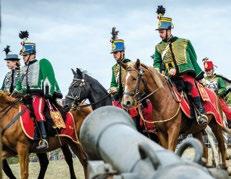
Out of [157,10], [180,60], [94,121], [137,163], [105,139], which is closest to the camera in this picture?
[137,163]

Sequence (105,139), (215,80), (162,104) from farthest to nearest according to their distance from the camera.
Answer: (215,80) → (162,104) → (105,139)

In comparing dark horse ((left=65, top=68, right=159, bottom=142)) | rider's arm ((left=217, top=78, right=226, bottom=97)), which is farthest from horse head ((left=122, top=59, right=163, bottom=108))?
rider's arm ((left=217, top=78, right=226, bottom=97))

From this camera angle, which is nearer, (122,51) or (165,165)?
(165,165)

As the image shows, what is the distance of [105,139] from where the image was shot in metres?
4.98

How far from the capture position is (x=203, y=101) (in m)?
12.8

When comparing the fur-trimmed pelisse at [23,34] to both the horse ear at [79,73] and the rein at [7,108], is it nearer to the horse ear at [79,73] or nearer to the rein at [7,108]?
the horse ear at [79,73]

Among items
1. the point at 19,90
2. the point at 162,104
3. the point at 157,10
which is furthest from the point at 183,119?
the point at 19,90

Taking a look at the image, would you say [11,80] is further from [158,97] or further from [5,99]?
[158,97]

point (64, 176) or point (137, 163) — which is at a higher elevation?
point (137, 163)

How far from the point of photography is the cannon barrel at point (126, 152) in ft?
12.0

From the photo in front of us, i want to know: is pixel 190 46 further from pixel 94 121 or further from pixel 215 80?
pixel 94 121

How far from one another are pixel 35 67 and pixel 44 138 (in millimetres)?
1745

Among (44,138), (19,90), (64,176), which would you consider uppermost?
(19,90)

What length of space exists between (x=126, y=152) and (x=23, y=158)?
8688mm
